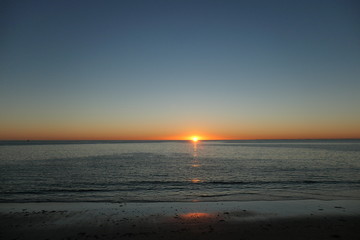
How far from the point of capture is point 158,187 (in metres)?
24.8

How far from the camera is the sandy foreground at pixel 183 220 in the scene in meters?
11.0

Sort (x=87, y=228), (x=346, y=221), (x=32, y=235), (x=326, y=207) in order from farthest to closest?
(x=326, y=207) < (x=346, y=221) < (x=87, y=228) < (x=32, y=235)

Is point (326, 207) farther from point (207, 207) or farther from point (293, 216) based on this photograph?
point (207, 207)

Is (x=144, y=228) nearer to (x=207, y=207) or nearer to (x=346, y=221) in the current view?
(x=207, y=207)

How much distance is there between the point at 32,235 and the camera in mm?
10977

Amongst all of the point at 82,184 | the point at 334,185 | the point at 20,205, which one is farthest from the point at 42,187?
the point at 334,185

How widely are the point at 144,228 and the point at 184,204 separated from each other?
5.88 m

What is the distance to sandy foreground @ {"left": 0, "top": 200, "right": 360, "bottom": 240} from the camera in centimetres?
1095

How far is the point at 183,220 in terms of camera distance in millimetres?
→ 12984

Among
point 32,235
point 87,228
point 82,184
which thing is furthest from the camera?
point 82,184

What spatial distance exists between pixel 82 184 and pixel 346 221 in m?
25.3

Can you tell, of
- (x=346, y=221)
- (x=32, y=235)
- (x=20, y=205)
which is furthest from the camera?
(x=20, y=205)

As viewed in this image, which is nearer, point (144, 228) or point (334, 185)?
point (144, 228)

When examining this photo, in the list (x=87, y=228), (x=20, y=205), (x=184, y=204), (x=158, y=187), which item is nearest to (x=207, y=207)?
(x=184, y=204)
